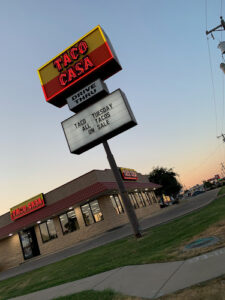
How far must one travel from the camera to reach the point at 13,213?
29406mm

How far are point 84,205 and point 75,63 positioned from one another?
15.5 meters

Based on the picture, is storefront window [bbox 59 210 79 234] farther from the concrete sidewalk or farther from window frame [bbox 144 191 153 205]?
the concrete sidewalk

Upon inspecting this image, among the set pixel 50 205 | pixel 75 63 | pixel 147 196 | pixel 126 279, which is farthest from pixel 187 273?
pixel 147 196

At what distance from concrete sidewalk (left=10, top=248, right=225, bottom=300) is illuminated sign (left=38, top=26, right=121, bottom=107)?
40.3 feet

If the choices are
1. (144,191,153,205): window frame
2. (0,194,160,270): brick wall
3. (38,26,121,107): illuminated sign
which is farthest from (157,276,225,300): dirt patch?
(144,191,153,205): window frame

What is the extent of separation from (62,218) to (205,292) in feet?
84.3

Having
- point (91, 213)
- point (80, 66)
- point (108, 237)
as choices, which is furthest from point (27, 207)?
point (80, 66)

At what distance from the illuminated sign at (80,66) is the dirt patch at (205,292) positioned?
13643mm

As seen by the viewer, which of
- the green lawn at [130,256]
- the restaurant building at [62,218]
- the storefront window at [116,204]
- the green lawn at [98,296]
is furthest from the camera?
the storefront window at [116,204]

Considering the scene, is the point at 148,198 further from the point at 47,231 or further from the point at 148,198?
the point at 47,231

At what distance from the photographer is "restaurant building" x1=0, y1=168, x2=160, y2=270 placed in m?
25.0

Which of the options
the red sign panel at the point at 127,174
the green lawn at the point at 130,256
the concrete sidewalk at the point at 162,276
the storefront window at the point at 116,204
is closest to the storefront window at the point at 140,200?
the red sign panel at the point at 127,174

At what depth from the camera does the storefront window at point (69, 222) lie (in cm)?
2672

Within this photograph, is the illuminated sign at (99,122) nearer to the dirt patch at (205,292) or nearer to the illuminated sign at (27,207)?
the dirt patch at (205,292)
